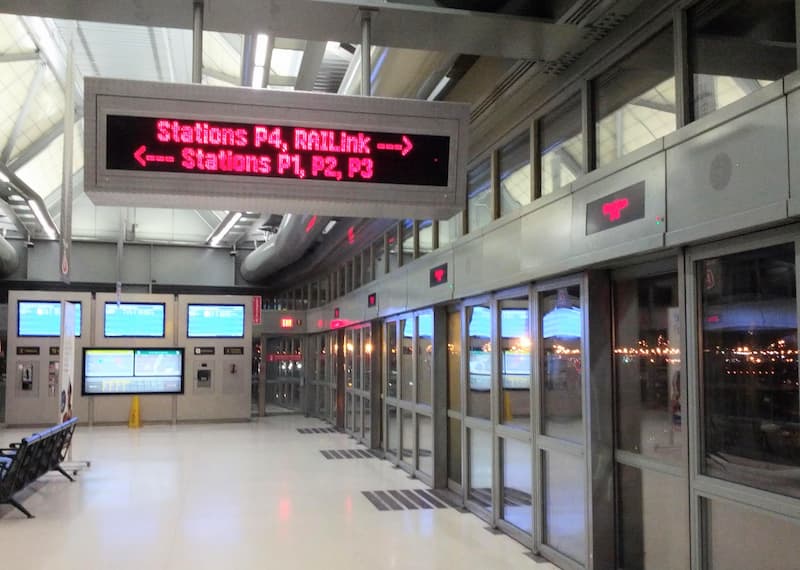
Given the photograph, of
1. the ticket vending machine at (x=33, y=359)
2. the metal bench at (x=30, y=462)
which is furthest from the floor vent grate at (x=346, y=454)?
the ticket vending machine at (x=33, y=359)

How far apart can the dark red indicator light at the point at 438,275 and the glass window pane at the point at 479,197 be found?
1.85ft

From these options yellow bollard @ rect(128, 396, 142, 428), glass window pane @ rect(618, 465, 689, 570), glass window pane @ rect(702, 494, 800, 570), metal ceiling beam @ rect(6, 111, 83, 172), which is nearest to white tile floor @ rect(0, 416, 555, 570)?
glass window pane @ rect(618, 465, 689, 570)

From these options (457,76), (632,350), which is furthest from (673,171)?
(457,76)

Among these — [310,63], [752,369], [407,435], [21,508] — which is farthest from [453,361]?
[752,369]

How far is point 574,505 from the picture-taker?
498 centimetres

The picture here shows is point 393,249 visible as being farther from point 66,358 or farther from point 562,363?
point 562,363

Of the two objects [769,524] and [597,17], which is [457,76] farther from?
[769,524]

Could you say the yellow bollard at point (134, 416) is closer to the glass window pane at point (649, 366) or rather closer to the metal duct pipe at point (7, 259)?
the metal duct pipe at point (7, 259)

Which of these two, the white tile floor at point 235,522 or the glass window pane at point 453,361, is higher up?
the glass window pane at point 453,361

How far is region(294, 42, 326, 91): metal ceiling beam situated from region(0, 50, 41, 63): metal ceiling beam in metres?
5.96

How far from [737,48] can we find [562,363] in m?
2.54

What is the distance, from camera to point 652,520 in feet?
14.2

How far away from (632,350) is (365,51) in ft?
8.16

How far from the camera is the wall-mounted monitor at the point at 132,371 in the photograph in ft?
49.9
